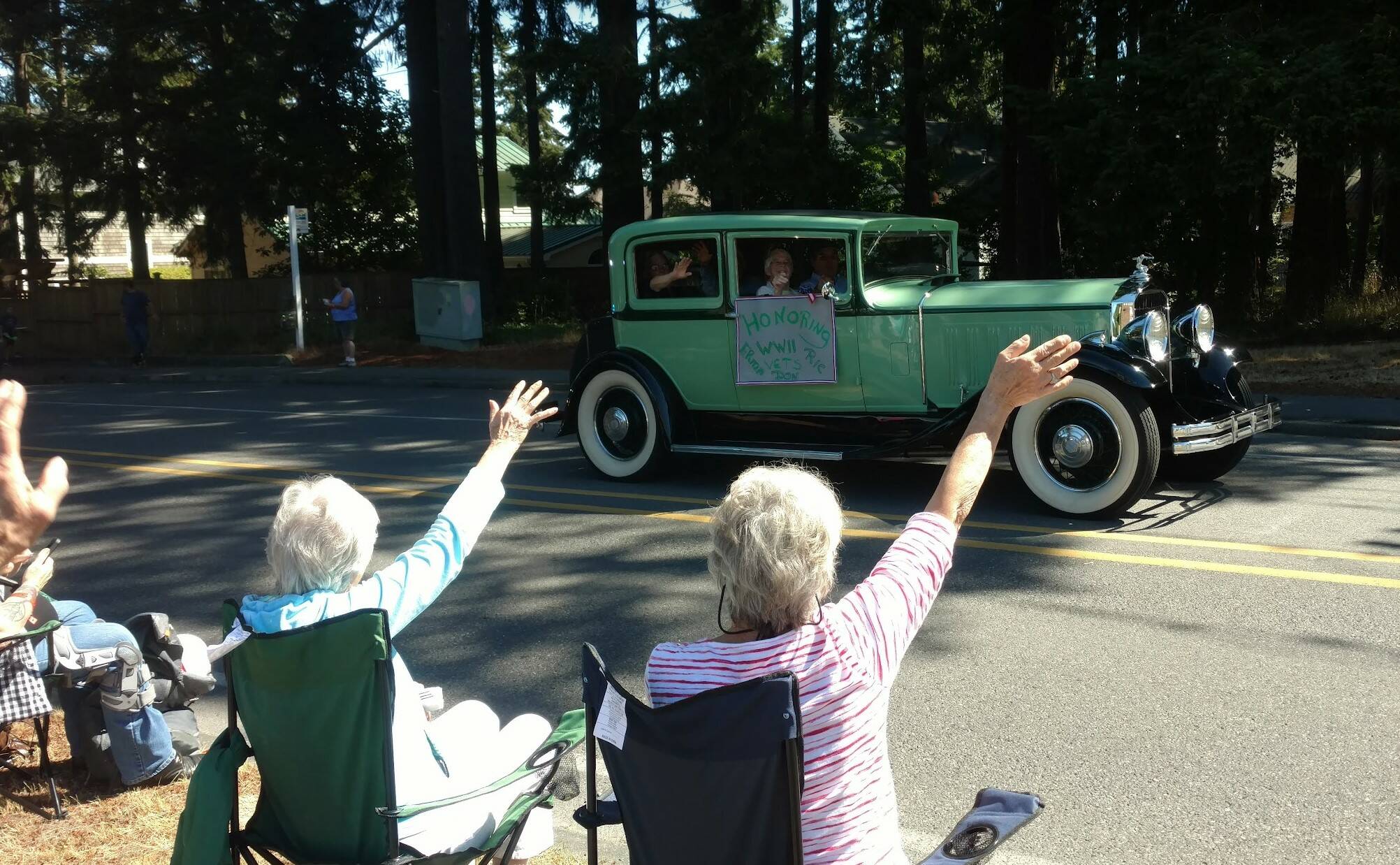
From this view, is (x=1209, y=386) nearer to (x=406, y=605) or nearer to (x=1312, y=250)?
(x=406, y=605)

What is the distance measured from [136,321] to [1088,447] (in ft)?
71.7

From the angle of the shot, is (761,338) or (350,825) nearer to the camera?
(350,825)

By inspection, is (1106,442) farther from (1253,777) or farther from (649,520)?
(1253,777)

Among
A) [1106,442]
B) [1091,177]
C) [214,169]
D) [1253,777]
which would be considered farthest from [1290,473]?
[214,169]

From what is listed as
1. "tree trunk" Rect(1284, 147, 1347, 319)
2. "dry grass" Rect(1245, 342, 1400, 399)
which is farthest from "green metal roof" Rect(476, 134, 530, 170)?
"dry grass" Rect(1245, 342, 1400, 399)

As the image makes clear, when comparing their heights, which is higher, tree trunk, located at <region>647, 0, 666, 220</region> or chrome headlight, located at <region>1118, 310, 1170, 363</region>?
tree trunk, located at <region>647, 0, 666, 220</region>

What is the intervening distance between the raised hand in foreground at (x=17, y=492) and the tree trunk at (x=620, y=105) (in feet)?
63.4

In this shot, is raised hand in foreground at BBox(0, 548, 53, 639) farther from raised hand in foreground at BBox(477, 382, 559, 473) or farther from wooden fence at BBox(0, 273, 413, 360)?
wooden fence at BBox(0, 273, 413, 360)

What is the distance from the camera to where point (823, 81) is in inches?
1106

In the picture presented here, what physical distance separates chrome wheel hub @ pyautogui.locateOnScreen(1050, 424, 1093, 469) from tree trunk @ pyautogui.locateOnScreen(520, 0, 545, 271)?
17.3 meters

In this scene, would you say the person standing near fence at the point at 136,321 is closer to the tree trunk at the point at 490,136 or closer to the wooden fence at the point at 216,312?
the wooden fence at the point at 216,312

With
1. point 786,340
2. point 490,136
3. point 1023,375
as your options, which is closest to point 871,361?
point 786,340

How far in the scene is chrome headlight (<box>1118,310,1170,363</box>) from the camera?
8.00 m

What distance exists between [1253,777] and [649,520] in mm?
4865
